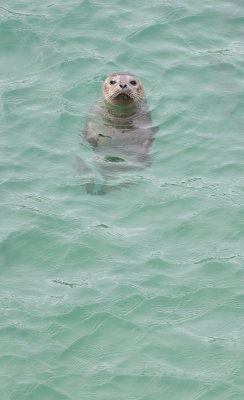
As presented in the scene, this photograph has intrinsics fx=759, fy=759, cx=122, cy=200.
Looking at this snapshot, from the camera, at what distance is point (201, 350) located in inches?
311

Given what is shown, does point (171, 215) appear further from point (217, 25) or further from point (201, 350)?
point (217, 25)

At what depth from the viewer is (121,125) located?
11328mm

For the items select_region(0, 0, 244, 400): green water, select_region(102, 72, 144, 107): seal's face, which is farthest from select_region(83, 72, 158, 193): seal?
select_region(0, 0, 244, 400): green water

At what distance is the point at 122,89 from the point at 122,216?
2616 millimetres

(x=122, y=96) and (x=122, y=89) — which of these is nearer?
(x=122, y=89)

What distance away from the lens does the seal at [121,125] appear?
1066 cm

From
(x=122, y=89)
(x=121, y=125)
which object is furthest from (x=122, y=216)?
(x=122, y=89)

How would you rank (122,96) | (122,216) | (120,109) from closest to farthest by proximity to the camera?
(122,216) → (122,96) → (120,109)

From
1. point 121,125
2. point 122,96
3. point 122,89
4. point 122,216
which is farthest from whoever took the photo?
point 122,96

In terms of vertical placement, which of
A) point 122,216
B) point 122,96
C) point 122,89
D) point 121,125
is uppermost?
point 122,89

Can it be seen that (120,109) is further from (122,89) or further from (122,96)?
(122,89)

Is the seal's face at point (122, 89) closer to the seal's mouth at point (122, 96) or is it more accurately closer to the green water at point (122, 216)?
the seal's mouth at point (122, 96)

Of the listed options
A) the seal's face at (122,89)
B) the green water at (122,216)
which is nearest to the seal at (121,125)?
the seal's face at (122,89)

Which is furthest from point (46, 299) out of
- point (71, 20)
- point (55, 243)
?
point (71, 20)
